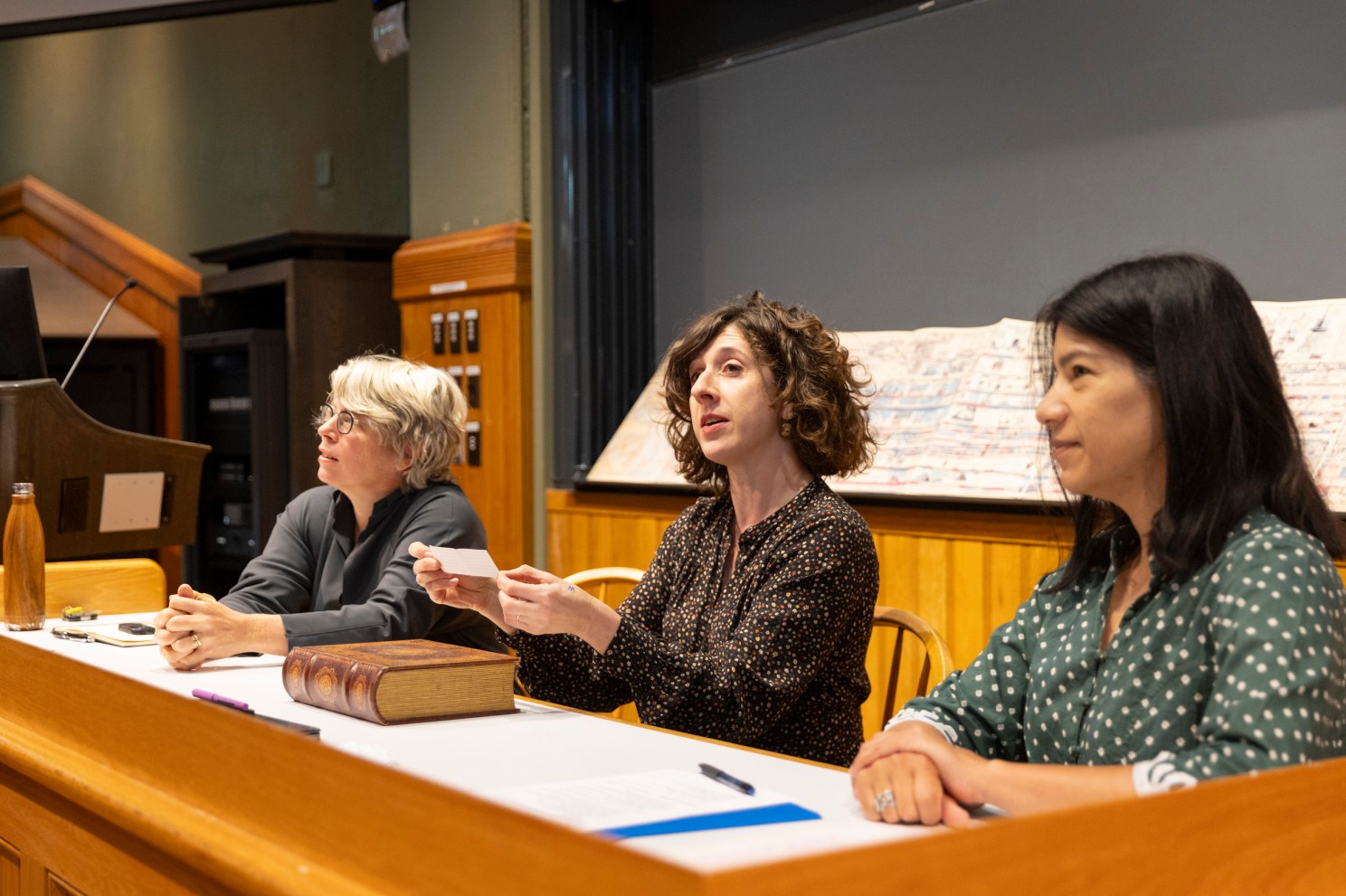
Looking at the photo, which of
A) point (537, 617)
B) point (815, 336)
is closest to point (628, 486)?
point (815, 336)

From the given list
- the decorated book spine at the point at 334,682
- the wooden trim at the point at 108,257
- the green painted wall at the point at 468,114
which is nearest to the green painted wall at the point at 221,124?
the wooden trim at the point at 108,257

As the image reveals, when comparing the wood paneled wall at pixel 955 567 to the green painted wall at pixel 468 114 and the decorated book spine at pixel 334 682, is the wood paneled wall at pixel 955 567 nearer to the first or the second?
the decorated book spine at pixel 334 682

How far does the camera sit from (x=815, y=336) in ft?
7.46

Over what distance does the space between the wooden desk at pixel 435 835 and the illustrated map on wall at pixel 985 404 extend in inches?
56.8

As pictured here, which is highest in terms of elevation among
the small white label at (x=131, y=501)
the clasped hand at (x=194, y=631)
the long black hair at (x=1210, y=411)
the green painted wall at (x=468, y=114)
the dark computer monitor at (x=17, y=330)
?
the green painted wall at (x=468, y=114)

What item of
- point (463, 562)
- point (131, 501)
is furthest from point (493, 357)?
point (463, 562)

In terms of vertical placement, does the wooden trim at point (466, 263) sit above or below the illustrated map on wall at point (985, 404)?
above

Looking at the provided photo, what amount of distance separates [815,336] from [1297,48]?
1659 mm

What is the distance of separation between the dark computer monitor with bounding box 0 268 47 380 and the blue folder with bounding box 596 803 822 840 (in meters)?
2.77

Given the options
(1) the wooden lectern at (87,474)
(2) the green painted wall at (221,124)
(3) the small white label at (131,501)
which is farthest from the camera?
(2) the green painted wall at (221,124)

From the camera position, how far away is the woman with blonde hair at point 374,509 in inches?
102

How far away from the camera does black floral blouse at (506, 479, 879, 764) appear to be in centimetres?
194

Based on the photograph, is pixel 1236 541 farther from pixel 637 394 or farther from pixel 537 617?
pixel 637 394

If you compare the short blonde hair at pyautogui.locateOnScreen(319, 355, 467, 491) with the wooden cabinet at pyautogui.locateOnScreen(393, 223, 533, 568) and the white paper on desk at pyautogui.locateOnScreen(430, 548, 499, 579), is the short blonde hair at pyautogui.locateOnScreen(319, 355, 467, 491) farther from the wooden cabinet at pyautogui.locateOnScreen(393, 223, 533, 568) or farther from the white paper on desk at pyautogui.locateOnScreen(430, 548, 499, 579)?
the wooden cabinet at pyautogui.locateOnScreen(393, 223, 533, 568)
